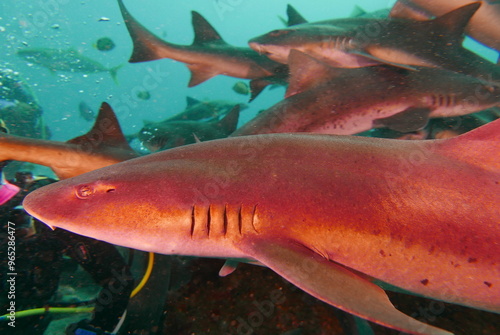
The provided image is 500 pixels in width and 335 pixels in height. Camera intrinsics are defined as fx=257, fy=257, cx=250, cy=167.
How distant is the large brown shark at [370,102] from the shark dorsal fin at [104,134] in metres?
1.51

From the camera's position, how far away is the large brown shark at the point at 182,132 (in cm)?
539

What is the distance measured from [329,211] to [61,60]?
2710 cm

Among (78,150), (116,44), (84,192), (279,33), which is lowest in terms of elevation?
(116,44)

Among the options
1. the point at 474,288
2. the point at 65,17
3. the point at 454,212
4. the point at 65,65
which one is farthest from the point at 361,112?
the point at 65,17

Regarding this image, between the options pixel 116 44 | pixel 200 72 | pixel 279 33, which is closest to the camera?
pixel 279 33

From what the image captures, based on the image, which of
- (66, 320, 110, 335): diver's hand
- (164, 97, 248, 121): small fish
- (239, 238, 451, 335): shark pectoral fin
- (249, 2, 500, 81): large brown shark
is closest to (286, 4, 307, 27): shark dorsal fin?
(249, 2, 500, 81): large brown shark

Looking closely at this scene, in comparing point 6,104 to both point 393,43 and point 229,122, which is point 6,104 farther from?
point 393,43

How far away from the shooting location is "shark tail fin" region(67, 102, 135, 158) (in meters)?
3.04

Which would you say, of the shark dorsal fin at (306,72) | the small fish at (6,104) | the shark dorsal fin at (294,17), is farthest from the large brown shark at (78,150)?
the small fish at (6,104)

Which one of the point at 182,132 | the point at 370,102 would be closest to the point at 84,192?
the point at 370,102

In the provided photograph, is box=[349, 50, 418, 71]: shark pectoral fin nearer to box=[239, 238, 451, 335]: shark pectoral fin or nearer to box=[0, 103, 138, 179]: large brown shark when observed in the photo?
box=[239, 238, 451, 335]: shark pectoral fin

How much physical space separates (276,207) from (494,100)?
3.80 metres

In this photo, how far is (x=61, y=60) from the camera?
21.3 m

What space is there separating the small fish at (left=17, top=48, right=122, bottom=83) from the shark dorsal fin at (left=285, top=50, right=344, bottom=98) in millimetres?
20962
